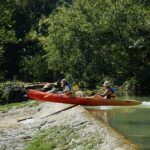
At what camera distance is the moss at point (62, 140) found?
14.6m

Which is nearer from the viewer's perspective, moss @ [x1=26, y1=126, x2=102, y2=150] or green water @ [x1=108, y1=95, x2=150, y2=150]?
moss @ [x1=26, y1=126, x2=102, y2=150]

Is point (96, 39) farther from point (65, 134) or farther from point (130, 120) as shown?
point (65, 134)

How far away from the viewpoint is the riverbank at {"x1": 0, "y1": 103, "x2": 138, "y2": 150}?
14158 millimetres

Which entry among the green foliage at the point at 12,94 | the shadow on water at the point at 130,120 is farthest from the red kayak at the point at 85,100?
the green foliage at the point at 12,94

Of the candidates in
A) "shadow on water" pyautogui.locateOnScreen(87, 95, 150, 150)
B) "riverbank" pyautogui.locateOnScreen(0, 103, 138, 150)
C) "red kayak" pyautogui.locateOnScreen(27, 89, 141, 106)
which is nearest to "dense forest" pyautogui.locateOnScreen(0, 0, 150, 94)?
"shadow on water" pyautogui.locateOnScreen(87, 95, 150, 150)

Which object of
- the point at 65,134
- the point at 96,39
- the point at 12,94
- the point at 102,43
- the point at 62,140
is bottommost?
the point at 62,140

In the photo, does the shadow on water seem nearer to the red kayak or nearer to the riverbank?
the red kayak

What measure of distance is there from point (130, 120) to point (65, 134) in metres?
5.99

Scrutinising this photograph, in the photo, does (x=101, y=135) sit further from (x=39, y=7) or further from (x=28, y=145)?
(x=39, y=7)

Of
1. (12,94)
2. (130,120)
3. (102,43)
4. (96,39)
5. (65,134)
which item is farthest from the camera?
(102,43)

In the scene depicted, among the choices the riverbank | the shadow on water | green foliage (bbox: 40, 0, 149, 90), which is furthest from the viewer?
green foliage (bbox: 40, 0, 149, 90)

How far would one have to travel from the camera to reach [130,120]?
21.7 m

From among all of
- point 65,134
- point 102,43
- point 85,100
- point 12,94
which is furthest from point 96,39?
point 65,134

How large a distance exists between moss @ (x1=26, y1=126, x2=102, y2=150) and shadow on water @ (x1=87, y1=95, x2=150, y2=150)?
5.39 feet
